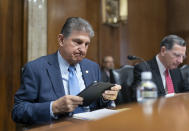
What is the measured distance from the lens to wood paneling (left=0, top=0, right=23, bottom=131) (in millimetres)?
3109

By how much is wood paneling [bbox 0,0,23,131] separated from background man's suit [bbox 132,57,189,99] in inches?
64.7

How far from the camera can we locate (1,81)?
122 inches

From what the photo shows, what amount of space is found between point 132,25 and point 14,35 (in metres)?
3.48

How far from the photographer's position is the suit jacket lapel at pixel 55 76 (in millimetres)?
1651

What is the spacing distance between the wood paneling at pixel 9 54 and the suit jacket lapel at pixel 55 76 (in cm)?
159

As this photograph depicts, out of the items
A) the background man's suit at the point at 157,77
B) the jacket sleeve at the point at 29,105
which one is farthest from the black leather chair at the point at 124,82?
the jacket sleeve at the point at 29,105

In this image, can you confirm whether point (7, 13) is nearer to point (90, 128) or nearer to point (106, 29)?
point (106, 29)

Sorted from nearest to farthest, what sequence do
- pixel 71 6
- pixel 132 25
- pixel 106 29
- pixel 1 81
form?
pixel 1 81, pixel 71 6, pixel 106 29, pixel 132 25

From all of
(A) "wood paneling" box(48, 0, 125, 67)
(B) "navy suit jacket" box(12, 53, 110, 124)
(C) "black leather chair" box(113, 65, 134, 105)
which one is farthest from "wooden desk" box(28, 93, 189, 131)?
(A) "wood paneling" box(48, 0, 125, 67)

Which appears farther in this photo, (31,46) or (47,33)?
(47,33)


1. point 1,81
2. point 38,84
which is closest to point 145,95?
point 38,84

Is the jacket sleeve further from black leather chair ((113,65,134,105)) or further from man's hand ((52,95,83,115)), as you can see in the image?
black leather chair ((113,65,134,105))

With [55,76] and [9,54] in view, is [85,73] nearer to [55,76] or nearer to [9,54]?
[55,76]

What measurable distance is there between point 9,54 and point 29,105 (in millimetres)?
1879
